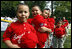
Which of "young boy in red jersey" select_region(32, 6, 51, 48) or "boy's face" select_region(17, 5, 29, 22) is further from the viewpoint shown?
"young boy in red jersey" select_region(32, 6, 51, 48)

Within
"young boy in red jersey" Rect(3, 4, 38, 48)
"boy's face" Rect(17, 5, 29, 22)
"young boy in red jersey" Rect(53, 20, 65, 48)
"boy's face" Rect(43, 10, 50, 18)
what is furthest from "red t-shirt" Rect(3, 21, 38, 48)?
"young boy in red jersey" Rect(53, 20, 65, 48)

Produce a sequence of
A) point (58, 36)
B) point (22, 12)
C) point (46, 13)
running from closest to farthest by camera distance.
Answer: point (22, 12), point (46, 13), point (58, 36)

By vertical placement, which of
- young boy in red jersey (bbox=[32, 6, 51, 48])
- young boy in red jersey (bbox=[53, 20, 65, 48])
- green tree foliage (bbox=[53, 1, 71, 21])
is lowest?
green tree foliage (bbox=[53, 1, 71, 21])

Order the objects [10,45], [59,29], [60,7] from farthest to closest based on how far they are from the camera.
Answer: [60,7] → [59,29] → [10,45]

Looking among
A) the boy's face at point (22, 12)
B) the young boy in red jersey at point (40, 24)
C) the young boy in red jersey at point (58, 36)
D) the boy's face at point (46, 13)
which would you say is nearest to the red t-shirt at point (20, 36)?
the boy's face at point (22, 12)

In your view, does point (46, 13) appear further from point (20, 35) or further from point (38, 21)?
point (20, 35)

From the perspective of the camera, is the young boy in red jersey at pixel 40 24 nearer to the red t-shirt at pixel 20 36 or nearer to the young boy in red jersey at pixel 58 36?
the red t-shirt at pixel 20 36

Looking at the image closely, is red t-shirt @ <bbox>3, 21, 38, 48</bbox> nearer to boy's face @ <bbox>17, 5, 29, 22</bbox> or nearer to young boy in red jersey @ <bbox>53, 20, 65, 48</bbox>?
boy's face @ <bbox>17, 5, 29, 22</bbox>

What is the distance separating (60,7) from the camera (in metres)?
30.4

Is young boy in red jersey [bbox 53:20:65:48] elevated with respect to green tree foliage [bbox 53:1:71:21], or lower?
elevated

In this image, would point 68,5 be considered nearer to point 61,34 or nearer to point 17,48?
point 61,34

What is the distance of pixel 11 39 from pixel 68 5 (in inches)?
1162

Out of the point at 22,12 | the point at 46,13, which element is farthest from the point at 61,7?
the point at 22,12

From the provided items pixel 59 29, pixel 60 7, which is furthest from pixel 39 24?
pixel 60 7
